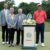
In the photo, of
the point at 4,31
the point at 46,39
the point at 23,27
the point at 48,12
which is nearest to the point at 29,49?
the point at 23,27

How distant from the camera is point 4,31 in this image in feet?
45.3

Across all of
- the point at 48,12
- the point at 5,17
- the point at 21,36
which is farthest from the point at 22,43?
the point at 48,12

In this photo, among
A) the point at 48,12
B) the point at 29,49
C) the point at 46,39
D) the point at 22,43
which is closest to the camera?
the point at 29,49

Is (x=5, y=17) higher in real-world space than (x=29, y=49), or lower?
higher

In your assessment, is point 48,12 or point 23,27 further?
point 48,12

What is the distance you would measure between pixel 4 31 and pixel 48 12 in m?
19.3

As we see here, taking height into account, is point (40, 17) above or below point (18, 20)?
above

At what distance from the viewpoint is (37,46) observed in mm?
13000

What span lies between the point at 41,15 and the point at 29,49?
1643 millimetres

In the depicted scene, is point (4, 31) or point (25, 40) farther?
point (4, 31)

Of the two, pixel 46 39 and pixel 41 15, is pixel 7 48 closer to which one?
pixel 41 15

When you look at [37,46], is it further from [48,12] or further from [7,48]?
[48,12]

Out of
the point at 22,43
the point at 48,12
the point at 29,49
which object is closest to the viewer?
the point at 29,49

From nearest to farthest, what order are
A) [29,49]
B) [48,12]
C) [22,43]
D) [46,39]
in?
[29,49] → [22,43] → [46,39] → [48,12]
